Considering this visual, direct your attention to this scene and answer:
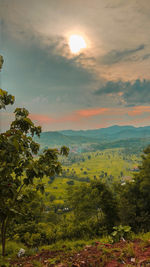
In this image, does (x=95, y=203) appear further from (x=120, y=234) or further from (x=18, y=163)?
(x=18, y=163)

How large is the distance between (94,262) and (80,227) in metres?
10.9

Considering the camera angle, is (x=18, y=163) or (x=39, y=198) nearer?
(x=18, y=163)

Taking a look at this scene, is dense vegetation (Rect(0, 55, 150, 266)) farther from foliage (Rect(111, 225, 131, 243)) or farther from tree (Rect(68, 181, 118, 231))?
foliage (Rect(111, 225, 131, 243))

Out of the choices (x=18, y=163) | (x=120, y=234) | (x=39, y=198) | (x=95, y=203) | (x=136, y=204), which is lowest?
(x=95, y=203)

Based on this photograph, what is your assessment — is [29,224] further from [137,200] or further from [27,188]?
[137,200]

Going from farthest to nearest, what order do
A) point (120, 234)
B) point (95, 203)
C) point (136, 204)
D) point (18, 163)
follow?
point (95, 203) → point (136, 204) → point (120, 234) → point (18, 163)

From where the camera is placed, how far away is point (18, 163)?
14.2ft

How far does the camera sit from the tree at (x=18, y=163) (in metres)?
3.71

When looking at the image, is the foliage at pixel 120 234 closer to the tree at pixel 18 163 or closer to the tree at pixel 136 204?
the tree at pixel 18 163

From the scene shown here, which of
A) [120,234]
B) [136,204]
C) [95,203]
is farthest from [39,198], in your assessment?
[136,204]

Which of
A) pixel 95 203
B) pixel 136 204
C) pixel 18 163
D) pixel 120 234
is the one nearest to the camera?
pixel 18 163

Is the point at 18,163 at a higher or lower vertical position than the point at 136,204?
higher

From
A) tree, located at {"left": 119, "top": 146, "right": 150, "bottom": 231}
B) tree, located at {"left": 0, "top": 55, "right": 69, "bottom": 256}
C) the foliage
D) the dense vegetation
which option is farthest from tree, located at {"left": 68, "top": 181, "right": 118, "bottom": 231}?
tree, located at {"left": 0, "top": 55, "right": 69, "bottom": 256}

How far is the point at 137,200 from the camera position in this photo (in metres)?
23.9
